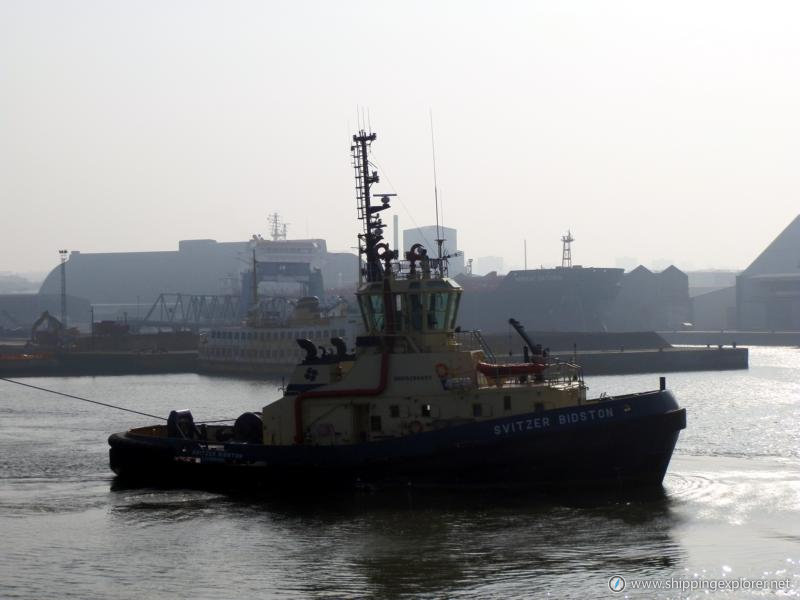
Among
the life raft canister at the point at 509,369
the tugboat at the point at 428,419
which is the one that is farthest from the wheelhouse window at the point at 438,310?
the life raft canister at the point at 509,369

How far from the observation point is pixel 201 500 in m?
30.0

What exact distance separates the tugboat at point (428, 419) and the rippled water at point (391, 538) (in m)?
0.66

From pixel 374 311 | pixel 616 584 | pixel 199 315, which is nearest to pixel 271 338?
pixel 199 315

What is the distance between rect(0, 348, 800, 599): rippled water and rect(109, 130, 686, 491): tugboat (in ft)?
2.15

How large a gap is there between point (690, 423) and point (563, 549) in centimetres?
2482

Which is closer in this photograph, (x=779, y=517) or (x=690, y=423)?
(x=779, y=517)

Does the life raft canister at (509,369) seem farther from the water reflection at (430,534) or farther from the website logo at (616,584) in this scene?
the website logo at (616,584)

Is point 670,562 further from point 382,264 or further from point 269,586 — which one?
point 382,264

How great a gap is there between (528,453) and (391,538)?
462cm

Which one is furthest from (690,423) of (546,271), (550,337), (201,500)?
(546,271)

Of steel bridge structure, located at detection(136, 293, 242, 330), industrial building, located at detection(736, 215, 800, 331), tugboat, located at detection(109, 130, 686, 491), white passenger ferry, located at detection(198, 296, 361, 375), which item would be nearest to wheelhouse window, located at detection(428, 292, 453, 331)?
tugboat, located at detection(109, 130, 686, 491)

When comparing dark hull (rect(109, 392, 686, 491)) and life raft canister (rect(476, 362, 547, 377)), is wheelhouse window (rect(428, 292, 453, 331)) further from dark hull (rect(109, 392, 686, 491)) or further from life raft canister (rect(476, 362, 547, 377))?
dark hull (rect(109, 392, 686, 491))

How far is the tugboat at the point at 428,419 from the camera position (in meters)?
28.0

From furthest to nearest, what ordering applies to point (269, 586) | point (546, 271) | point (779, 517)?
point (546, 271)
point (779, 517)
point (269, 586)
